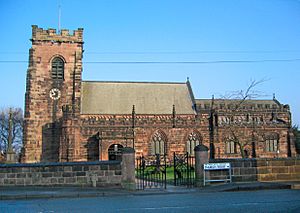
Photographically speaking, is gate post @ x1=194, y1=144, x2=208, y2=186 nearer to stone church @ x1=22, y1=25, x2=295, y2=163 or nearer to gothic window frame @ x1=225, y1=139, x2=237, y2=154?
stone church @ x1=22, y1=25, x2=295, y2=163

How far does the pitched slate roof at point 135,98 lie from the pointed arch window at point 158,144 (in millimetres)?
4620

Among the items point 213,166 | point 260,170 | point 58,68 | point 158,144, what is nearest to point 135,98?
point 158,144

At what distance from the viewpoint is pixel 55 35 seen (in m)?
40.8

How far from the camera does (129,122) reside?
3719cm

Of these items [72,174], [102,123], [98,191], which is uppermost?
[102,123]

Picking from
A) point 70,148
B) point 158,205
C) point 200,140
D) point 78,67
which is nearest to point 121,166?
point 158,205

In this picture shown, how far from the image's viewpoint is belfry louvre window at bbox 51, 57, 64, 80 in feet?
133

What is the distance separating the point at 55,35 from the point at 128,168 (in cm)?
2983

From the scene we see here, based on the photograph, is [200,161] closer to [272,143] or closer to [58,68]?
[272,143]

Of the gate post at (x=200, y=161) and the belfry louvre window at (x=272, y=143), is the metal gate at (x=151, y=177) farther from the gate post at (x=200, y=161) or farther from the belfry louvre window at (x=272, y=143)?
the belfry louvre window at (x=272, y=143)

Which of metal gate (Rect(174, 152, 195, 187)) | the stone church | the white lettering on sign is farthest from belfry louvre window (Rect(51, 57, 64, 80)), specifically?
the white lettering on sign

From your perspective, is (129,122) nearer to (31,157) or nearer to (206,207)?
(31,157)

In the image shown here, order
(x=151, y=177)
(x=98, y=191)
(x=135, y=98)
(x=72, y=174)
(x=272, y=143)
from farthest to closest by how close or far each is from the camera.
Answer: (x=135, y=98) < (x=272, y=143) < (x=151, y=177) < (x=72, y=174) < (x=98, y=191)

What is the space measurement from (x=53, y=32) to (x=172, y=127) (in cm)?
1851
